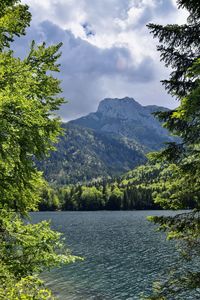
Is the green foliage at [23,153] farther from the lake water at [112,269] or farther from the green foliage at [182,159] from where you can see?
the lake water at [112,269]

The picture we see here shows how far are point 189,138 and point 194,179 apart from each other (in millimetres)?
1849

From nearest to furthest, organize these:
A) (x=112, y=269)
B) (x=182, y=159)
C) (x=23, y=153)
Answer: (x=23, y=153) < (x=182, y=159) < (x=112, y=269)

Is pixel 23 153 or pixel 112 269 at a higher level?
pixel 23 153

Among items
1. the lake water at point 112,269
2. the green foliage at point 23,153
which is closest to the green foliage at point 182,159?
the green foliage at point 23,153

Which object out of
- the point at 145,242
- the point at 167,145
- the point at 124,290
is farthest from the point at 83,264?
the point at 167,145

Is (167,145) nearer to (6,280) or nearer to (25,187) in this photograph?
(25,187)

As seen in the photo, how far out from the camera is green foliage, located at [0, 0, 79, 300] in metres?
9.59

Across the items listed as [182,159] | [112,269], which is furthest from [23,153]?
[112,269]

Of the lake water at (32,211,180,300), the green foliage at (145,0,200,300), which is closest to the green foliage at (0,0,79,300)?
the green foliage at (145,0,200,300)

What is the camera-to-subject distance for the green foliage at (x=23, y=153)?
378 inches

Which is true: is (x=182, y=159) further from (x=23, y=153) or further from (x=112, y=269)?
(x=112, y=269)

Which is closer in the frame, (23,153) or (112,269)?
(23,153)

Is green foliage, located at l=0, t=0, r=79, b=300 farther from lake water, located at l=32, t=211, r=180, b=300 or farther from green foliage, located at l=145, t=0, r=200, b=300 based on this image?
lake water, located at l=32, t=211, r=180, b=300

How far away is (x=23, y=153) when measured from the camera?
10.4 m
